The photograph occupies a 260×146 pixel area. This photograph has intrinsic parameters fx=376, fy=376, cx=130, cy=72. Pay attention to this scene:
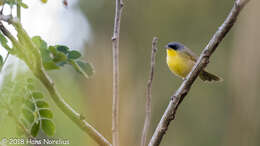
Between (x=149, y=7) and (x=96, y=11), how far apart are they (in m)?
1.22

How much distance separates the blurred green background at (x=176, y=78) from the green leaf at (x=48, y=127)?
4.99m

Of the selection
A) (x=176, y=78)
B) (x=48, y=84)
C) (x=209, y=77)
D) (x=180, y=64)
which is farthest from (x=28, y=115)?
(x=176, y=78)

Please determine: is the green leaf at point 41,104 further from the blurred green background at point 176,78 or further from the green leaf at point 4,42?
the blurred green background at point 176,78

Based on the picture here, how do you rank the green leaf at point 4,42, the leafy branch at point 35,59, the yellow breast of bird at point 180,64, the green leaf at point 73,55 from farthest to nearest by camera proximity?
the yellow breast of bird at point 180,64, the green leaf at point 73,55, the green leaf at point 4,42, the leafy branch at point 35,59

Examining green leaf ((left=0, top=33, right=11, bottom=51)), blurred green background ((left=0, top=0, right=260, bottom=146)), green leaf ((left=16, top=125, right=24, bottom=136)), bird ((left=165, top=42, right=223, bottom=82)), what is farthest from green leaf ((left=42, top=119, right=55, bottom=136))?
blurred green background ((left=0, top=0, right=260, bottom=146))

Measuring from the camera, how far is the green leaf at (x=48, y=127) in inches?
45.9

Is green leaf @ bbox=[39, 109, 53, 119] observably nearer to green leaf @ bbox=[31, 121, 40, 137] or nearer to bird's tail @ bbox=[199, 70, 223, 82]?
green leaf @ bbox=[31, 121, 40, 137]

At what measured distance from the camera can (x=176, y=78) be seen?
7.96 metres

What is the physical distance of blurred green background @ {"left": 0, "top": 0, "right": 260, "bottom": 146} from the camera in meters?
Result: 6.74

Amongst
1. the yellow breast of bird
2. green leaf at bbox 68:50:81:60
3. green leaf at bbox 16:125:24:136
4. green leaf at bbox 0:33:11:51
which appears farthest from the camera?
the yellow breast of bird

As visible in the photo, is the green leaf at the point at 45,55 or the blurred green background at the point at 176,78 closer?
the green leaf at the point at 45,55

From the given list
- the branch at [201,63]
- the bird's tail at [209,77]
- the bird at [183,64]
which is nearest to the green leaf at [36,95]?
the branch at [201,63]

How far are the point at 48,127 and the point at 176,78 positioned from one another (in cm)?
691

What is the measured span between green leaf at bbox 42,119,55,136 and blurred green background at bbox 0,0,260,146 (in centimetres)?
499
